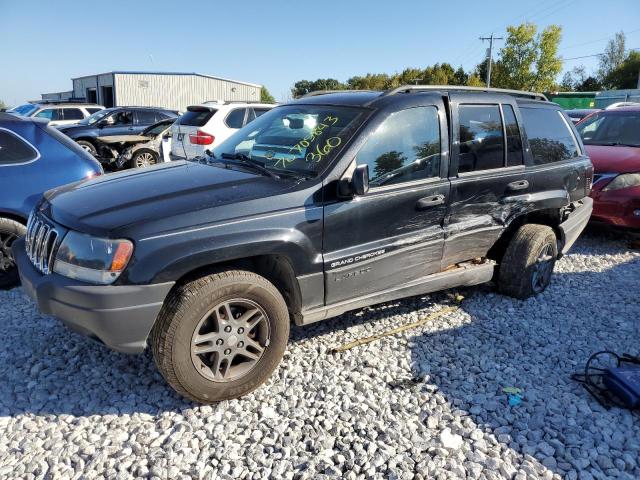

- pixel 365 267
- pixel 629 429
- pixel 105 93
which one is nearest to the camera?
pixel 629 429

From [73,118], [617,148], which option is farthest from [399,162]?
[73,118]

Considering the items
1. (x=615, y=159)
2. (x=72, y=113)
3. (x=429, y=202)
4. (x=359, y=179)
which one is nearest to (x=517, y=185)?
(x=429, y=202)

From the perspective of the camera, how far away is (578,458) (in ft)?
8.63

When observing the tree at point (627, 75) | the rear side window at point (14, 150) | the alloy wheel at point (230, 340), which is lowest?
the alloy wheel at point (230, 340)

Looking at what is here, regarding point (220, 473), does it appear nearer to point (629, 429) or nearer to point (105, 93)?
point (629, 429)

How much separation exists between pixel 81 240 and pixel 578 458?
2.93 meters

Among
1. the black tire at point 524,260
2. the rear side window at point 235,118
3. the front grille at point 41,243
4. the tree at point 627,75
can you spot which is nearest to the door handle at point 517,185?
the black tire at point 524,260

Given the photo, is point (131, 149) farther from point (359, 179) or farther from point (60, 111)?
point (359, 179)

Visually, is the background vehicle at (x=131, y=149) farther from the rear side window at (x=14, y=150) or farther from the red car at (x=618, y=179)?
the red car at (x=618, y=179)

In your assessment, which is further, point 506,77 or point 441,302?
point 506,77

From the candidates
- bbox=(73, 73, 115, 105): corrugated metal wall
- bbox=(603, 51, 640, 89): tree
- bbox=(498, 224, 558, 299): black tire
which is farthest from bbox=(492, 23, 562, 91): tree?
bbox=(498, 224, 558, 299): black tire

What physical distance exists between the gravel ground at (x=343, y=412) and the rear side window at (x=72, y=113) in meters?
15.2

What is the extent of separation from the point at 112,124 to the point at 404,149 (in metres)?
12.5

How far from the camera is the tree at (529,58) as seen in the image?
45.5m
